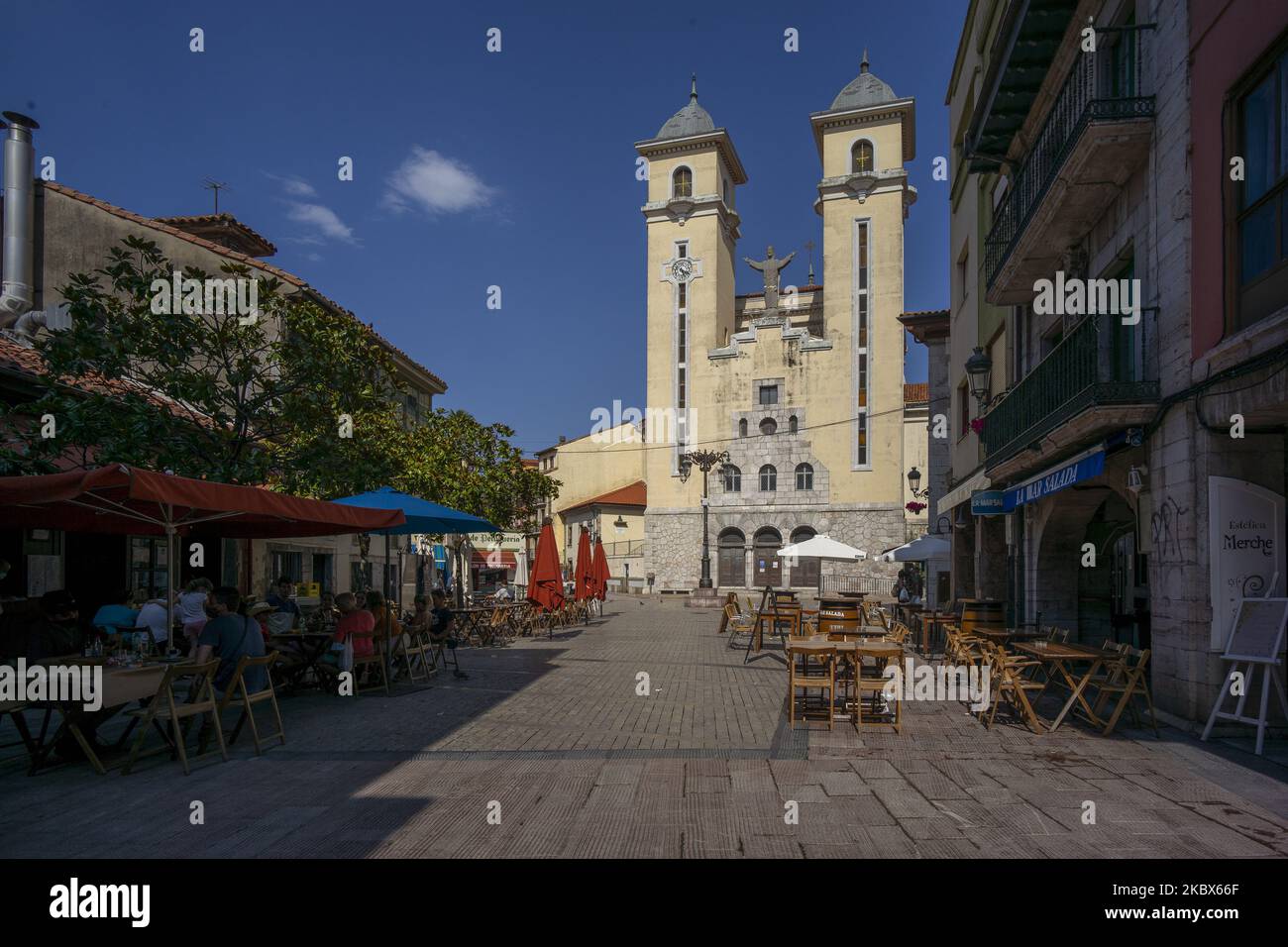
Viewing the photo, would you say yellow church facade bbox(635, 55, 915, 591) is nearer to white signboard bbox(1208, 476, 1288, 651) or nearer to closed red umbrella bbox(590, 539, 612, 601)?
closed red umbrella bbox(590, 539, 612, 601)

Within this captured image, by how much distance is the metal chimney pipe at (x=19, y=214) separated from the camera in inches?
721

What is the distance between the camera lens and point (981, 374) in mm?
15750

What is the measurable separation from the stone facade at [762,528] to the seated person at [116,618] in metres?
36.5

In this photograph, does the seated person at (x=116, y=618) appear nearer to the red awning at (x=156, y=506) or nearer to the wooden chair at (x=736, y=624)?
the red awning at (x=156, y=506)

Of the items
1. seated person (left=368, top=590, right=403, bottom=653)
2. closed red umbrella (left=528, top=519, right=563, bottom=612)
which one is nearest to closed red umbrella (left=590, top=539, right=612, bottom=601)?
closed red umbrella (left=528, top=519, right=563, bottom=612)

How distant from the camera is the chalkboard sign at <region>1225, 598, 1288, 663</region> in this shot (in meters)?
6.73

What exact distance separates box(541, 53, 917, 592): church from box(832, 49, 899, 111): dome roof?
0.35 ft

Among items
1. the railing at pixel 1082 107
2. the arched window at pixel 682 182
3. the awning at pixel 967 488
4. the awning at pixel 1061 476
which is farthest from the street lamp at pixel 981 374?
the arched window at pixel 682 182

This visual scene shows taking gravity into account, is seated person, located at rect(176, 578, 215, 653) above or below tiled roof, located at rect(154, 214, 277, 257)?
below

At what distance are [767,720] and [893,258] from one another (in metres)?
40.5

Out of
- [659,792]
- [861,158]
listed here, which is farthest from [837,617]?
[861,158]
